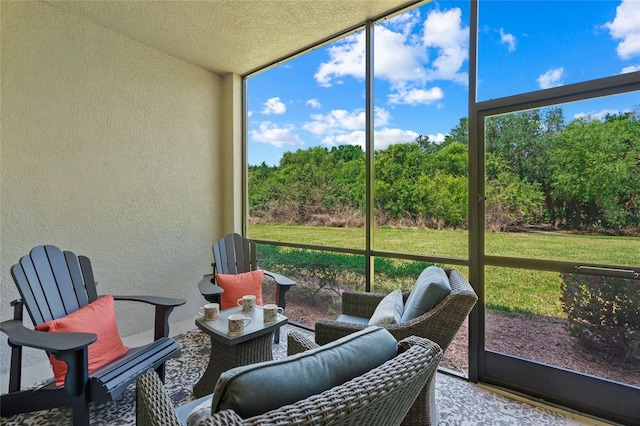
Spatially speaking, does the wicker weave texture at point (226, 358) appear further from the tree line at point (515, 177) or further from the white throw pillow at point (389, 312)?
the tree line at point (515, 177)

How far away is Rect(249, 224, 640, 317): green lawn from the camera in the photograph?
1924mm

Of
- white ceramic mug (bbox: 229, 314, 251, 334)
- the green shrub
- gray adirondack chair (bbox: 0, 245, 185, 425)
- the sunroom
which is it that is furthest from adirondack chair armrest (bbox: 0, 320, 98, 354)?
the green shrub

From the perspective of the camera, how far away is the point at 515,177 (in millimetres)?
2238

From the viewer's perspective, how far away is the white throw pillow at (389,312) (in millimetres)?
1782

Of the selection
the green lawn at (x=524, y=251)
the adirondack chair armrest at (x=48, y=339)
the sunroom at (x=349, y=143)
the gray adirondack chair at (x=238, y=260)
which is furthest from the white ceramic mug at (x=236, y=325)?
the green lawn at (x=524, y=251)

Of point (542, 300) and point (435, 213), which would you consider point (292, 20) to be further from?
point (542, 300)

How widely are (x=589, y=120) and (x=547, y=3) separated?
0.87 metres

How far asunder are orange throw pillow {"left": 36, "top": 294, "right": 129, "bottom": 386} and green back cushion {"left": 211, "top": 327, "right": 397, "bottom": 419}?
5.21 feet

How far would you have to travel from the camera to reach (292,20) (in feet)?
9.18

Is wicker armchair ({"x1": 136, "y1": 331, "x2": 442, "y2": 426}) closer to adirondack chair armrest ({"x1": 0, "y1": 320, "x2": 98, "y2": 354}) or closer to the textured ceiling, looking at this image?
adirondack chair armrest ({"x1": 0, "y1": 320, "x2": 98, "y2": 354})

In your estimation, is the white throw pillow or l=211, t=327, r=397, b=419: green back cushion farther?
the white throw pillow

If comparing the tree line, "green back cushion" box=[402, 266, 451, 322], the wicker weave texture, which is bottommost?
the wicker weave texture

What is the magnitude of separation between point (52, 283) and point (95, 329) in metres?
0.49

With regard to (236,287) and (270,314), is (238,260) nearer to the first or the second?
(236,287)
